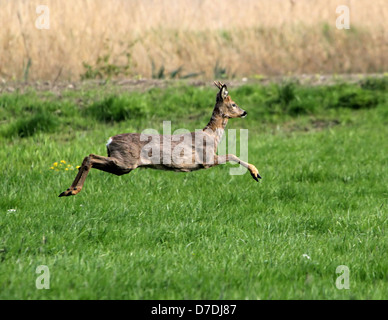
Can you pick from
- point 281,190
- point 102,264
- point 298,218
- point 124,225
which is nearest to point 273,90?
point 281,190

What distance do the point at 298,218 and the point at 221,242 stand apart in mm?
1242

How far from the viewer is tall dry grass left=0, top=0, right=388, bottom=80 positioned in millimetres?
14266

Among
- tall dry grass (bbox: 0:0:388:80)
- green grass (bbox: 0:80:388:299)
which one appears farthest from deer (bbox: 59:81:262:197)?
tall dry grass (bbox: 0:0:388:80)

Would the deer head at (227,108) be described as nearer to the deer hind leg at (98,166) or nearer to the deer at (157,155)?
the deer at (157,155)

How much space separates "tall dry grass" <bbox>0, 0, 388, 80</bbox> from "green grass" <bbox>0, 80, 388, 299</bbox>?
6.87 feet

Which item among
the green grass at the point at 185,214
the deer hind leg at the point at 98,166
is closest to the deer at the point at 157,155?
the deer hind leg at the point at 98,166

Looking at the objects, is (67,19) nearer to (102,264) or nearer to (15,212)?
(15,212)

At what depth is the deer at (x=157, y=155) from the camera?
423cm

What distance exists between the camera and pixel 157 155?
167 inches

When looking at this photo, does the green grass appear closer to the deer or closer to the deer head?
the deer

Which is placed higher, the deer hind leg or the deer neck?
the deer neck

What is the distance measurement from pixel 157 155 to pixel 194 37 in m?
11.6

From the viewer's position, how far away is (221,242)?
6.08m

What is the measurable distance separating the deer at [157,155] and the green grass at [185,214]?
88 cm
